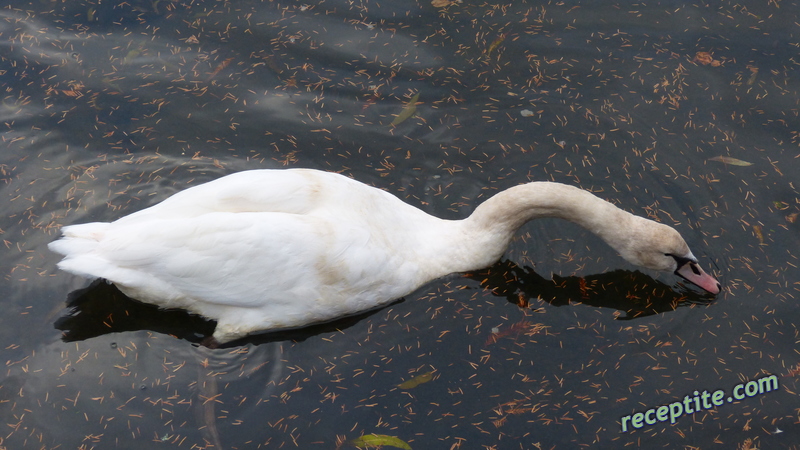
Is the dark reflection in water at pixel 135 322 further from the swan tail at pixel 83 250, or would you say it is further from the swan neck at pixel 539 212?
the swan neck at pixel 539 212

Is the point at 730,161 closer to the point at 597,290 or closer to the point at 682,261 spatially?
the point at 682,261

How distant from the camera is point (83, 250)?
5465 millimetres

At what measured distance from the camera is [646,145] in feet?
23.8

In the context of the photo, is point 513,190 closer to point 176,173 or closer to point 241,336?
point 241,336

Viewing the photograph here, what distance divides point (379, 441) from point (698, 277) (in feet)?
9.85

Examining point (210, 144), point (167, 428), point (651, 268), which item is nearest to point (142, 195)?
point (210, 144)

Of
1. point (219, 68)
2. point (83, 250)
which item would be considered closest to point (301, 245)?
point (83, 250)

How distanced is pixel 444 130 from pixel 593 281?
7.50ft

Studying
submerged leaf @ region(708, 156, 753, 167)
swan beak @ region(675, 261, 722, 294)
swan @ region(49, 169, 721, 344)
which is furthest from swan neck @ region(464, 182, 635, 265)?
submerged leaf @ region(708, 156, 753, 167)

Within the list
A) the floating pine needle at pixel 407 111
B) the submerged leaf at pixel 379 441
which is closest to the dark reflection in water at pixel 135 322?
the submerged leaf at pixel 379 441

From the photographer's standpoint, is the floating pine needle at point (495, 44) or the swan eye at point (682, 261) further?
the floating pine needle at point (495, 44)

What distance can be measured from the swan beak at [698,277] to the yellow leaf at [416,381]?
92.1 inches

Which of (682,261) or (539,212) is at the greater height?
(539,212)

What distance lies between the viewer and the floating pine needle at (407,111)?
753 centimetres
